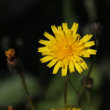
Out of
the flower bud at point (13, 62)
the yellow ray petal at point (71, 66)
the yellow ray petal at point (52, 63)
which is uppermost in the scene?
the flower bud at point (13, 62)

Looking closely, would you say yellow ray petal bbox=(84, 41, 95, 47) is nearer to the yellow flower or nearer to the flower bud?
the yellow flower

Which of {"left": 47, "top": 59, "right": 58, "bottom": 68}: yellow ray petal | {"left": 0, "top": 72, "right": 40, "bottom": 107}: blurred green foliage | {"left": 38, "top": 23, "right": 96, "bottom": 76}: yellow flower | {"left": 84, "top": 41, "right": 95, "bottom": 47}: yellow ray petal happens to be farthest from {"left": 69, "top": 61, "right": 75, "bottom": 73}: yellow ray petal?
{"left": 0, "top": 72, "right": 40, "bottom": 107}: blurred green foliage

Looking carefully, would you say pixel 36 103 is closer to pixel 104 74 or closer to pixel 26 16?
pixel 104 74

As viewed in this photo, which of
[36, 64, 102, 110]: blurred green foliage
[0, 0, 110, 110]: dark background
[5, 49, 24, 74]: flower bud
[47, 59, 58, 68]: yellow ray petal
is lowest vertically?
[36, 64, 102, 110]: blurred green foliage

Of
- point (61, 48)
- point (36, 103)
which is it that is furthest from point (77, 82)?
point (61, 48)

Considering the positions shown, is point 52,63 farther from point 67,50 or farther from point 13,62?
point 13,62

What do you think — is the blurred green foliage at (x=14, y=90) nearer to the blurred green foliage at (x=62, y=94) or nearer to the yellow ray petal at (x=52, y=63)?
the blurred green foliage at (x=62, y=94)

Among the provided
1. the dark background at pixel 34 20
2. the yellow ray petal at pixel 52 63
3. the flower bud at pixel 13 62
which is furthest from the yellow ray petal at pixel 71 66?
the dark background at pixel 34 20

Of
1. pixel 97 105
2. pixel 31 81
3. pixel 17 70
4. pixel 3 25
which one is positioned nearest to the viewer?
pixel 17 70
